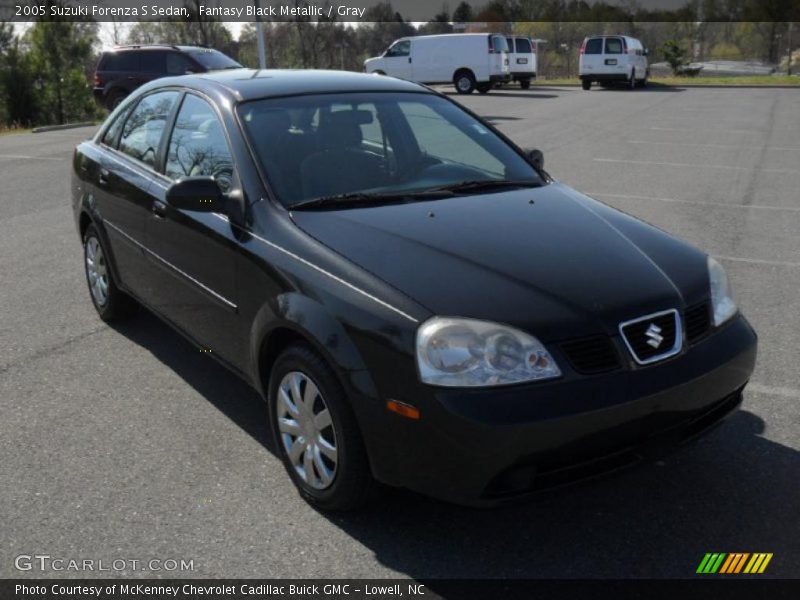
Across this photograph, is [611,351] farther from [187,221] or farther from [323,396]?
[187,221]

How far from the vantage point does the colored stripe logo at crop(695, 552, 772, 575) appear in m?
2.92

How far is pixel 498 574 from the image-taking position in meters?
2.92

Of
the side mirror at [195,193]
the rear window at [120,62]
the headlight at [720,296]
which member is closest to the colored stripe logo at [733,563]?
the headlight at [720,296]

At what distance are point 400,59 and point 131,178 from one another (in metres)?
26.8

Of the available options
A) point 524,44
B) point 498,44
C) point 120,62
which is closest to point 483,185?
point 120,62

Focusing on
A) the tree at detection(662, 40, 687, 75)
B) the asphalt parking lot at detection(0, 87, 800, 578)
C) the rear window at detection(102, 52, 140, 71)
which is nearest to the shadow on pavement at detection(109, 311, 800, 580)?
the asphalt parking lot at detection(0, 87, 800, 578)

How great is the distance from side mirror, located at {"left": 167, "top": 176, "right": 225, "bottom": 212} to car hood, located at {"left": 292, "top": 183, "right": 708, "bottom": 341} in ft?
1.37

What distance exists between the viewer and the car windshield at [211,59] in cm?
2009

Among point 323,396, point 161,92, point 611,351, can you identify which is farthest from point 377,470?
point 161,92

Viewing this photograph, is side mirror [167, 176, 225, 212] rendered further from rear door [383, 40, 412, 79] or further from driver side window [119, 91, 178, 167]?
rear door [383, 40, 412, 79]

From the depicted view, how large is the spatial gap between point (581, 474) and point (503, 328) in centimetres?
56

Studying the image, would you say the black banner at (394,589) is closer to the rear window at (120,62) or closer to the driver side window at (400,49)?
the rear window at (120,62)

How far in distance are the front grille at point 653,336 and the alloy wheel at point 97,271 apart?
11.8 ft

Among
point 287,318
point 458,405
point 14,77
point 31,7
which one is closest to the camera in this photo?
point 458,405
